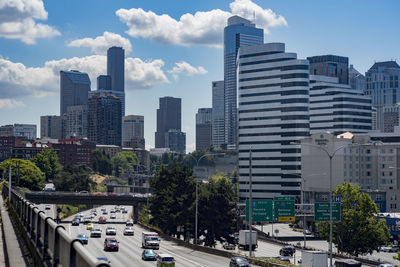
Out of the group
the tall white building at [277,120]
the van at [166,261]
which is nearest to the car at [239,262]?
the van at [166,261]

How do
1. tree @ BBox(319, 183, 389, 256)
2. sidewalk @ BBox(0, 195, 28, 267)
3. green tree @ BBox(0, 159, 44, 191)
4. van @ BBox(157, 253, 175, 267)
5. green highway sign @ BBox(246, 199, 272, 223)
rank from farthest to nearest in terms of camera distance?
green tree @ BBox(0, 159, 44, 191) < tree @ BBox(319, 183, 389, 256) < green highway sign @ BBox(246, 199, 272, 223) < van @ BBox(157, 253, 175, 267) < sidewalk @ BBox(0, 195, 28, 267)

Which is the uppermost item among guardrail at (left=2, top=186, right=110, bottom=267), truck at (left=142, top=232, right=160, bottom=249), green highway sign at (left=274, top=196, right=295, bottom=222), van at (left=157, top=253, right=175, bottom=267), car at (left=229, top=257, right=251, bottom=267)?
guardrail at (left=2, top=186, right=110, bottom=267)

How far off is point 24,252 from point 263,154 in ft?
587

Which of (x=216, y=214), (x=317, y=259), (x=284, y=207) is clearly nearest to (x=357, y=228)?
(x=284, y=207)

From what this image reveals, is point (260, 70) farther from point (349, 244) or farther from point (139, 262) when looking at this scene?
point (139, 262)

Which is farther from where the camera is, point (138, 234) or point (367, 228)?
point (138, 234)

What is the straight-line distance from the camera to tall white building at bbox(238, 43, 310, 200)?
189 m

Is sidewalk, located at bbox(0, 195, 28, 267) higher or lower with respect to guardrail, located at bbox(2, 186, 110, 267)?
lower

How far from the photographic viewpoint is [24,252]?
17531 millimetres

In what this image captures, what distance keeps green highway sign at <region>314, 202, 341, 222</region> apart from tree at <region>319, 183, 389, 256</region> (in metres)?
18.3

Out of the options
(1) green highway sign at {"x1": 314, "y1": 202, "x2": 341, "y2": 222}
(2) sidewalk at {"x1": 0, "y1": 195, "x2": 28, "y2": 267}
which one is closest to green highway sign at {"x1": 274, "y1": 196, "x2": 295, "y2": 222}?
(1) green highway sign at {"x1": 314, "y1": 202, "x2": 341, "y2": 222}

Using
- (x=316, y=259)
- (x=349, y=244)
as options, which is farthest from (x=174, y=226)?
(x=316, y=259)

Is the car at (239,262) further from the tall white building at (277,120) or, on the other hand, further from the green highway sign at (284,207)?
the tall white building at (277,120)

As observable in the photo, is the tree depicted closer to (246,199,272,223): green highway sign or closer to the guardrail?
(246,199,272,223): green highway sign
